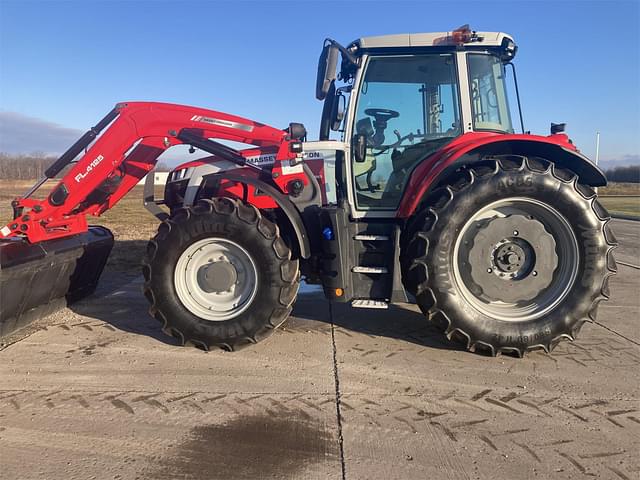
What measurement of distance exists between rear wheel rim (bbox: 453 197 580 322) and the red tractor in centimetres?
1

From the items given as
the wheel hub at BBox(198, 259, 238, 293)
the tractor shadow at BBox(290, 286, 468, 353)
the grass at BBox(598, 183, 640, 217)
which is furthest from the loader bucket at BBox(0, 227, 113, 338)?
the grass at BBox(598, 183, 640, 217)

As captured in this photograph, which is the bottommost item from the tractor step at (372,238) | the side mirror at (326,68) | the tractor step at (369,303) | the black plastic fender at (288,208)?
the tractor step at (369,303)

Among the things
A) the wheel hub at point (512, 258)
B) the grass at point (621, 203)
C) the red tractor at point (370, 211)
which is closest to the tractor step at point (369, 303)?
the red tractor at point (370, 211)

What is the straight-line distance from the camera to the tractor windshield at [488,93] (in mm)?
4121

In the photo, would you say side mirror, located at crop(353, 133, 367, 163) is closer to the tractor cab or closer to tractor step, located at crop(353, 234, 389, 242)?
the tractor cab

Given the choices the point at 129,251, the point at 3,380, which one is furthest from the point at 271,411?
the point at 129,251

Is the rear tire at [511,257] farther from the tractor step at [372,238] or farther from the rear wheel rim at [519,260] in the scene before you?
the tractor step at [372,238]

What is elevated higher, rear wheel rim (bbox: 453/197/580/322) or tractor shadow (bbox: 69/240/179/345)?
rear wheel rim (bbox: 453/197/580/322)

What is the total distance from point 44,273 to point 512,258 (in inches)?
163

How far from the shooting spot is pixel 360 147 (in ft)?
13.6

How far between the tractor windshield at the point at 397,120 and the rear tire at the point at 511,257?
1.87ft

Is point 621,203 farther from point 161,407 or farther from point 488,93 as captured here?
point 161,407

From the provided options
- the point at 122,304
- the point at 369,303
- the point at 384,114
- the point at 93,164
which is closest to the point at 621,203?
the point at 384,114

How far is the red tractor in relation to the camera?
3.60 meters
